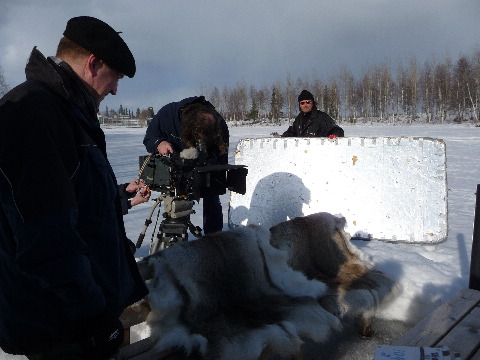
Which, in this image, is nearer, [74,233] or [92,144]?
[74,233]

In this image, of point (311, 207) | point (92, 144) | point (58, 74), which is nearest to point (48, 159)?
point (92, 144)

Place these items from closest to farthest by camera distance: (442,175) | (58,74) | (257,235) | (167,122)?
(58,74)
(257,235)
(167,122)
(442,175)

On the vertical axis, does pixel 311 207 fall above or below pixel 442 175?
below

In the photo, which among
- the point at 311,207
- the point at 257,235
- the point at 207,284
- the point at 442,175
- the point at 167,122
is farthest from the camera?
the point at 311,207

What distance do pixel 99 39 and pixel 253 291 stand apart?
1897 mm

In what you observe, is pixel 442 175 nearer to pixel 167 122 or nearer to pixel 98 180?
pixel 167 122

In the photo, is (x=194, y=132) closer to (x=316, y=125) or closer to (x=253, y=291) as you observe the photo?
(x=253, y=291)

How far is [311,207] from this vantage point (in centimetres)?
502

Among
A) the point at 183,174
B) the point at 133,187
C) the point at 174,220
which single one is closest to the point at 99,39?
the point at 133,187

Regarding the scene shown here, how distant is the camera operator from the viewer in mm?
3285

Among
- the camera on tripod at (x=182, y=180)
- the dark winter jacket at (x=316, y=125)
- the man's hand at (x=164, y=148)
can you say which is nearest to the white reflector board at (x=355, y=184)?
the dark winter jacket at (x=316, y=125)

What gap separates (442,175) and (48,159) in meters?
4.36

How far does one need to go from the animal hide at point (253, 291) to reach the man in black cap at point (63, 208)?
2.60 ft

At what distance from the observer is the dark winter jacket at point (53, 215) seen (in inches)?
41.8
